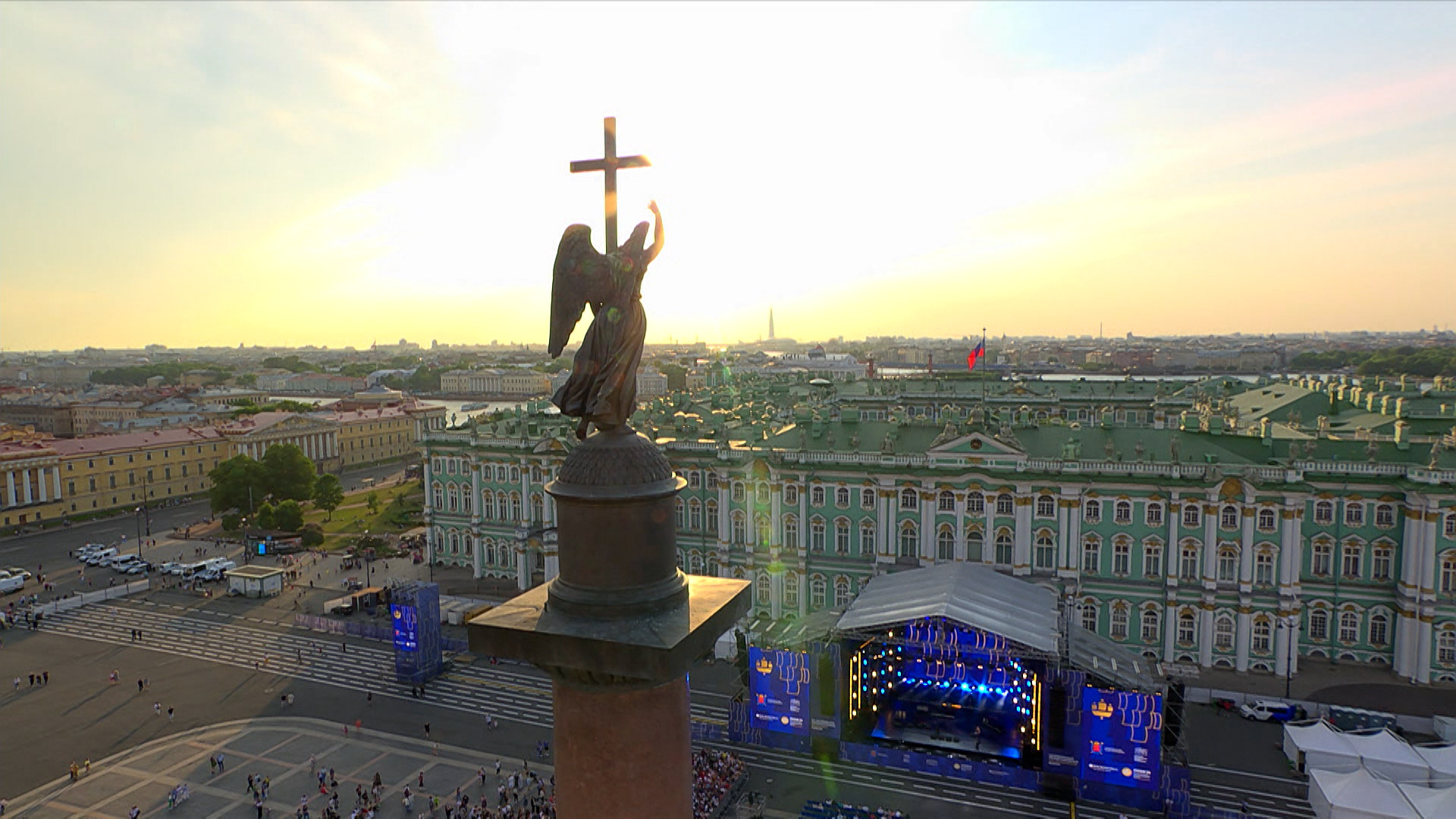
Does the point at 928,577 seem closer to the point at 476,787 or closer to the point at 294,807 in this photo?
the point at 476,787

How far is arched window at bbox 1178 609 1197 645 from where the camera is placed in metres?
47.0

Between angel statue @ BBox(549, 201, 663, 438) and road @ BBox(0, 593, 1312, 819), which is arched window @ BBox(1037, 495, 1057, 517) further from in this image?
angel statue @ BBox(549, 201, 663, 438)

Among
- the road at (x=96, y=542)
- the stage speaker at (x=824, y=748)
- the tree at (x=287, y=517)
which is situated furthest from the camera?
the tree at (x=287, y=517)

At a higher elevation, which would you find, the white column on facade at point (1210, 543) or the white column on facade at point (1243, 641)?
the white column on facade at point (1210, 543)

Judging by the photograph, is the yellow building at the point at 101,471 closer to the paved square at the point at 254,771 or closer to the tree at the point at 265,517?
the tree at the point at 265,517

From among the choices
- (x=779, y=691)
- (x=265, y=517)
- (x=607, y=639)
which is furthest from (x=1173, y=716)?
(x=265, y=517)

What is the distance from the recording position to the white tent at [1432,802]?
2850 cm

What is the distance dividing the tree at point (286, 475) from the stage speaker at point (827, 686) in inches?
2700

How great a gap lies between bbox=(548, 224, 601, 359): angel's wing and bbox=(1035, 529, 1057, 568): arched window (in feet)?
147

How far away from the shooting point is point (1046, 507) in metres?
47.8

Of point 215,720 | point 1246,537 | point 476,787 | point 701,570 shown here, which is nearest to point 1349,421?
point 1246,537

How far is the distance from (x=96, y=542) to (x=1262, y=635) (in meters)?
97.1

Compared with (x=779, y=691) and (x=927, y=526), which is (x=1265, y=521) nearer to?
(x=927, y=526)

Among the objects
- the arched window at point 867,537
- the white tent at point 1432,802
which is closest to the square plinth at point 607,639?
the white tent at point 1432,802
